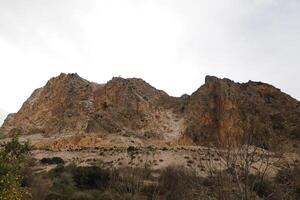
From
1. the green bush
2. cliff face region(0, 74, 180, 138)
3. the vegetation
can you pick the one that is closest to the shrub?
the green bush

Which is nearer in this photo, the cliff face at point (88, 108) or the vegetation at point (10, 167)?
the vegetation at point (10, 167)

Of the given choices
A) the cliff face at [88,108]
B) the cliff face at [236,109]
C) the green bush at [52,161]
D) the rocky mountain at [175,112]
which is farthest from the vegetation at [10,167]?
the cliff face at [88,108]

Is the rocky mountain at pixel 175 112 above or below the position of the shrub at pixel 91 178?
above

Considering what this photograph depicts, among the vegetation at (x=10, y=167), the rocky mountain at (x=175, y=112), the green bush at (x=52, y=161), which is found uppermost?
the rocky mountain at (x=175, y=112)

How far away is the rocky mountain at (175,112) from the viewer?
60.4 meters

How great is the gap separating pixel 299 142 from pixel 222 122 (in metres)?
9.63

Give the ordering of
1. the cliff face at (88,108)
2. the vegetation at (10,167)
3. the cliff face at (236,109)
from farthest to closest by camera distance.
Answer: the cliff face at (88,108) → the cliff face at (236,109) → the vegetation at (10,167)

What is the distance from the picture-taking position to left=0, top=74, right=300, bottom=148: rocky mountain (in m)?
60.4

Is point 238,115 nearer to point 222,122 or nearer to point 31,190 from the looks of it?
point 222,122

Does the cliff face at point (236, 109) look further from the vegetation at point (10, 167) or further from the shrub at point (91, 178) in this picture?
the vegetation at point (10, 167)

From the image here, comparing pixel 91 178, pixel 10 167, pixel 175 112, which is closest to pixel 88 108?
pixel 175 112

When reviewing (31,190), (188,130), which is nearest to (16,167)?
(31,190)

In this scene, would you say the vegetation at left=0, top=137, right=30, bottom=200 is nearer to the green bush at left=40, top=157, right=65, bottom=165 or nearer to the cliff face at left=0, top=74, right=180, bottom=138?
the green bush at left=40, top=157, right=65, bottom=165

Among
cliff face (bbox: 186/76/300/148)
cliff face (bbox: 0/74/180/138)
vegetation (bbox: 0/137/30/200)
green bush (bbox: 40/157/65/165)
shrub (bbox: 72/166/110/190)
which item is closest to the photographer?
vegetation (bbox: 0/137/30/200)
